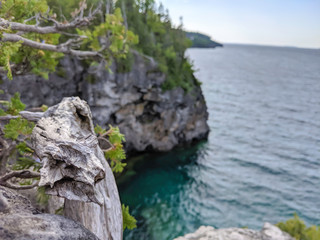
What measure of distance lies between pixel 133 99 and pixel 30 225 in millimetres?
22411

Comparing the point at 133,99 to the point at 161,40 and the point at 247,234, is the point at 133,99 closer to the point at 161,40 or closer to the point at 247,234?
the point at 161,40

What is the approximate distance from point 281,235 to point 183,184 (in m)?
12.0

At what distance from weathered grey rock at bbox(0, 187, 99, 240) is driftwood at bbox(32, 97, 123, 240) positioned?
0.40 meters

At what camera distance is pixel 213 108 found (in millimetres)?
50531

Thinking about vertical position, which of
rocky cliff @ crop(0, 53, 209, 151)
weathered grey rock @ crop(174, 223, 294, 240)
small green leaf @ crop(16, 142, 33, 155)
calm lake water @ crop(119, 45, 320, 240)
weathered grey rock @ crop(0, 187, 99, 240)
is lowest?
calm lake water @ crop(119, 45, 320, 240)

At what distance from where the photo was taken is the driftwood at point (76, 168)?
144 inches

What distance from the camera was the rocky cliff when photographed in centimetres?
2008

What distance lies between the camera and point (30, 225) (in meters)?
3.49

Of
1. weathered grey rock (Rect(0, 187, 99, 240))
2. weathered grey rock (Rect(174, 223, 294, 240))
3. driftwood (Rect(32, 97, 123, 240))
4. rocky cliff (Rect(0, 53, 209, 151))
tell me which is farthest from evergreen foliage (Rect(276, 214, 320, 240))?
rocky cliff (Rect(0, 53, 209, 151))

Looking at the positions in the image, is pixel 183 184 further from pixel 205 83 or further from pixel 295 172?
pixel 205 83

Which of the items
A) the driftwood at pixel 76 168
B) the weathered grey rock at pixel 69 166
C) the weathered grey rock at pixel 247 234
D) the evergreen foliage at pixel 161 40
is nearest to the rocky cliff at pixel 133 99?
the evergreen foliage at pixel 161 40

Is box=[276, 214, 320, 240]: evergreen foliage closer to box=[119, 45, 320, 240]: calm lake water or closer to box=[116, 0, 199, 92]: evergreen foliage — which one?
box=[119, 45, 320, 240]: calm lake water

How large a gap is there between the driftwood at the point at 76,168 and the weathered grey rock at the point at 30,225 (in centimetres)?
40

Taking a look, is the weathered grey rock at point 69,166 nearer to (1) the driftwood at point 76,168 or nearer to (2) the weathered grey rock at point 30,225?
(1) the driftwood at point 76,168
